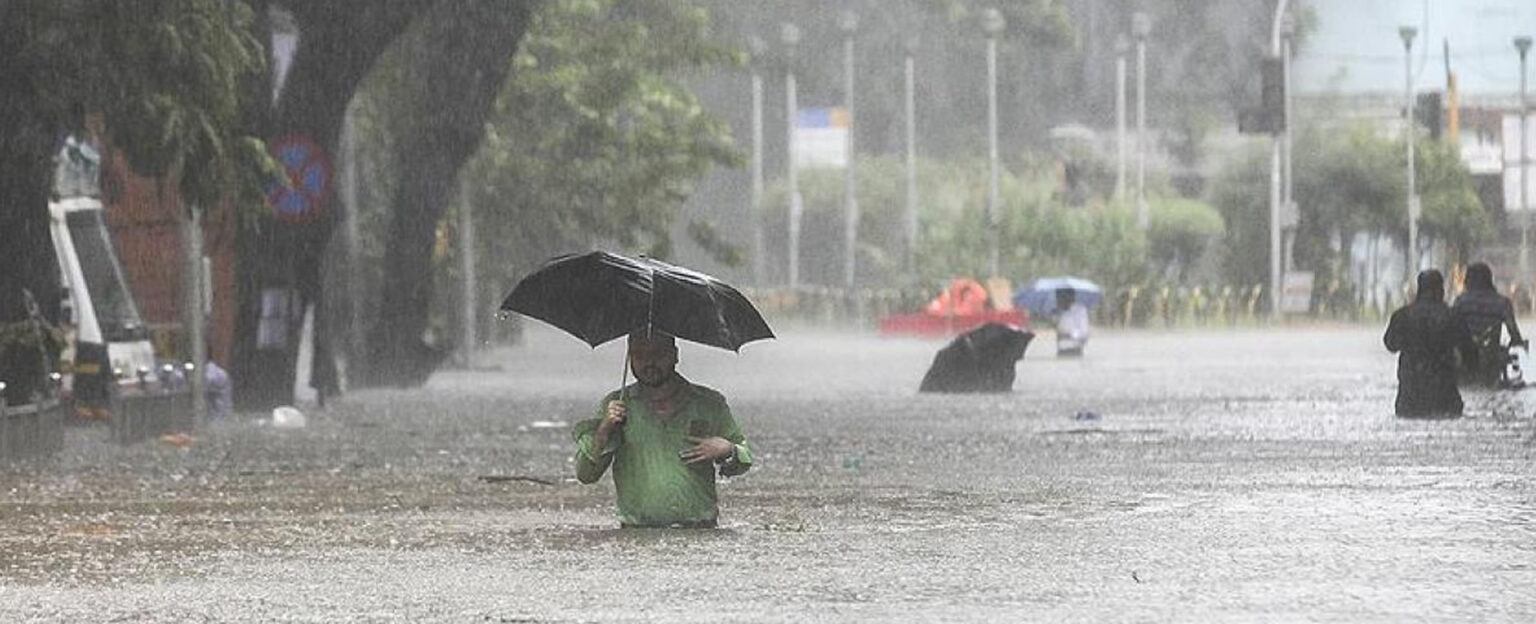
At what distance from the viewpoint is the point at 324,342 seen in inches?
1539

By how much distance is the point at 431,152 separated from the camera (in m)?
44.3

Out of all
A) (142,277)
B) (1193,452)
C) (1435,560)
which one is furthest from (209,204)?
(1435,560)

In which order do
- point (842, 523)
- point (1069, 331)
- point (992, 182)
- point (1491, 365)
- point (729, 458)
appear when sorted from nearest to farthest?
point (729, 458) → point (842, 523) → point (1491, 365) → point (1069, 331) → point (992, 182)

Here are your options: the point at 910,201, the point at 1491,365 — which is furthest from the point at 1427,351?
the point at 910,201

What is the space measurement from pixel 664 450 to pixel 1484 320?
2165 centimetres

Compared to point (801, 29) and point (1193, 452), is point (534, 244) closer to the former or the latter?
point (1193, 452)

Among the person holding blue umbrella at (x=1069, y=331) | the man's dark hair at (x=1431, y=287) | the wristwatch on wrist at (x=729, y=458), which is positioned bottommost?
the wristwatch on wrist at (x=729, y=458)

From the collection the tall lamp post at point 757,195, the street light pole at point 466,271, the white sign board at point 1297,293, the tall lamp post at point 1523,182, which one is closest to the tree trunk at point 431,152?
the street light pole at point 466,271

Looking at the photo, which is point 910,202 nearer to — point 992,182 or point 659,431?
point 992,182

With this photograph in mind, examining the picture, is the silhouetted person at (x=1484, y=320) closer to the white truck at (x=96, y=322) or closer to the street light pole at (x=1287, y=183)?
the white truck at (x=96, y=322)

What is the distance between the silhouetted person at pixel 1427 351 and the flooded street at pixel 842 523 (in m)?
0.37

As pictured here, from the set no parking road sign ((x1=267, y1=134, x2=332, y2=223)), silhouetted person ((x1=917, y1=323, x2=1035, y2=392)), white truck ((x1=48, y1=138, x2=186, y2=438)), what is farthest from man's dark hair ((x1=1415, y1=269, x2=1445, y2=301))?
silhouetted person ((x1=917, y1=323, x2=1035, y2=392))

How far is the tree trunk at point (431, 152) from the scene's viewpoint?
138 ft

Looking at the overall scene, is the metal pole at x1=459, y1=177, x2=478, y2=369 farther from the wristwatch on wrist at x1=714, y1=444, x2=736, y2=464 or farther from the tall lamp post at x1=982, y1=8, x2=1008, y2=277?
the tall lamp post at x1=982, y1=8, x2=1008, y2=277
